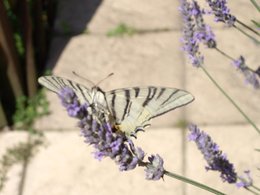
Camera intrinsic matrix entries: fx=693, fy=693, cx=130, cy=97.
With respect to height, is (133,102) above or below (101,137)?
below

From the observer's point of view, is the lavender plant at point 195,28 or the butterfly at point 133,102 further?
the lavender plant at point 195,28

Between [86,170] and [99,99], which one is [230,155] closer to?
[86,170]

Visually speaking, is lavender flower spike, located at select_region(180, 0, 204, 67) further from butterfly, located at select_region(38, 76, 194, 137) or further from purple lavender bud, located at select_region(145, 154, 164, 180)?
purple lavender bud, located at select_region(145, 154, 164, 180)

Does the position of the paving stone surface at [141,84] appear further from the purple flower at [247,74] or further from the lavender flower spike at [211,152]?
the lavender flower spike at [211,152]

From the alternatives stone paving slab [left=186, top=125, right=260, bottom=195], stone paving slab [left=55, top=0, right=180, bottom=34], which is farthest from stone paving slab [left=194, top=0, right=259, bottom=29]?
stone paving slab [left=186, top=125, right=260, bottom=195]

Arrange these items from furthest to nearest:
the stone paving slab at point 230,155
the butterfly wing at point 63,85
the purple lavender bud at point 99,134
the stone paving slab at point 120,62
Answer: the stone paving slab at point 120,62
the stone paving slab at point 230,155
the butterfly wing at point 63,85
the purple lavender bud at point 99,134

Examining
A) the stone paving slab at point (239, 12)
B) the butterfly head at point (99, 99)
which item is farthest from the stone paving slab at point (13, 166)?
the butterfly head at point (99, 99)

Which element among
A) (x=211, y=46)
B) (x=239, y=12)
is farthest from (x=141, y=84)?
(x=211, y=46)
